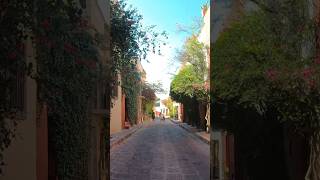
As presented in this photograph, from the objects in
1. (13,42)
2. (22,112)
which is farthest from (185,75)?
(13,42)

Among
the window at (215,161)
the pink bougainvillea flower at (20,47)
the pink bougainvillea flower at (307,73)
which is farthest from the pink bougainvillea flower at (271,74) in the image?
the window at (215,161)

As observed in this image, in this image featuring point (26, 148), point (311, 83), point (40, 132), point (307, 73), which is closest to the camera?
point (26, 148)

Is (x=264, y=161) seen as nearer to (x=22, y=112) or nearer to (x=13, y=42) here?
(x=22, y=112)

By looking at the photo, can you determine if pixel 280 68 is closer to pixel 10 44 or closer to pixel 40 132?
pixel 40 132

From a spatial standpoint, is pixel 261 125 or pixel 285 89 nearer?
pixel 285 89

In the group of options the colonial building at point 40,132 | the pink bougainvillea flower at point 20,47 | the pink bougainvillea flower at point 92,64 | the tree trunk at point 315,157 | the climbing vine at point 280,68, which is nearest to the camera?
the pink bougainvillea flower at point 20,47

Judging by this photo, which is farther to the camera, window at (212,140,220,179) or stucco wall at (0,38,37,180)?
window at (212,140,220,179)

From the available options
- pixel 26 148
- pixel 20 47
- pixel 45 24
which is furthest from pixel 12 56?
pixel 26 148

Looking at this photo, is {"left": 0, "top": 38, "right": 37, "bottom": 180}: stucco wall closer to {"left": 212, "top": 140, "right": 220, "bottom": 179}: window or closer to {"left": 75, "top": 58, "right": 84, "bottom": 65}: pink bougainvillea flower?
{"left": 75, "top": 58, "right": 84, "bottom": 65}: pink bougainvillea flower

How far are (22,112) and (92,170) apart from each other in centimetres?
382

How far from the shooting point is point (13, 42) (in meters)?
4.45

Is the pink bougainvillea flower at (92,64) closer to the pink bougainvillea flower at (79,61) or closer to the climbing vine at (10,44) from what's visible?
the pink bougainvillea flower at (79,61)

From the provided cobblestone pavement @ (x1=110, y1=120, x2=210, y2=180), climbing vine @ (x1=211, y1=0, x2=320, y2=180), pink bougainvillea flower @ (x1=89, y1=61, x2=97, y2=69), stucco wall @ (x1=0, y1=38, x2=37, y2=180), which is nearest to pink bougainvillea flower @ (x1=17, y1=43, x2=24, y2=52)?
stucco wall @ (x1=0, y1=38, x2=37, y2=180)

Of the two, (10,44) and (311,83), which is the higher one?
(10,44)
